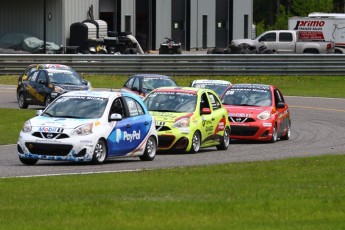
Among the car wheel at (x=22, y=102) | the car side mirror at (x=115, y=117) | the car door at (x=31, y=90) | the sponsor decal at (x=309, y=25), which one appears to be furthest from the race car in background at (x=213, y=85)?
the sponsor decal at (x=309, y=25)

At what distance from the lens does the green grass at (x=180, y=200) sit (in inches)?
417

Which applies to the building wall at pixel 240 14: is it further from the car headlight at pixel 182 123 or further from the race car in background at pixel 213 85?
the car headlight at pixel 182 123

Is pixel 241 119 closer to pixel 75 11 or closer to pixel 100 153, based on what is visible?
pixel 100 153

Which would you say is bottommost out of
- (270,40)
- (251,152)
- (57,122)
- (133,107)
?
(251,152)

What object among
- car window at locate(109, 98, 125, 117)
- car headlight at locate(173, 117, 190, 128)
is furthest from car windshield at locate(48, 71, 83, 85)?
car window at locate(109, 98, 125, 117)

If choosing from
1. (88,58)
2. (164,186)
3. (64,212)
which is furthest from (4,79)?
(64,212)

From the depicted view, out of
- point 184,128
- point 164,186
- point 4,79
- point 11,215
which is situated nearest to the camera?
point 11,215

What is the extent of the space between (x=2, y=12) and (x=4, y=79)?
Answer: 18920 millimetres

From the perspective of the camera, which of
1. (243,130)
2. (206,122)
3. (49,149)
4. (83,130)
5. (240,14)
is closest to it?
(49,149)

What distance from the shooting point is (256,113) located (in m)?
27.3

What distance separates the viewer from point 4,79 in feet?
162

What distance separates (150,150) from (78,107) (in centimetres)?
190

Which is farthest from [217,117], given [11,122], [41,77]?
[41,77]

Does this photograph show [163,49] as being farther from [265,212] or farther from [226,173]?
[265,212]
